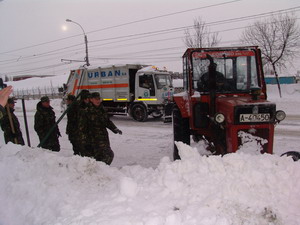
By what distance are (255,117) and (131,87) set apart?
955 cm

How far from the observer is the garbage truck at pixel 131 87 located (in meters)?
12.0

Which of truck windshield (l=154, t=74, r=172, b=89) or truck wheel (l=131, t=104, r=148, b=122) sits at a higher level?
truck windshield (l=154, t=74, r=172, b=89)

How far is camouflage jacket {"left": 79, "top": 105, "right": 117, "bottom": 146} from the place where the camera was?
161 inches

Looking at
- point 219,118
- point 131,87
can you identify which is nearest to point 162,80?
point 131,87

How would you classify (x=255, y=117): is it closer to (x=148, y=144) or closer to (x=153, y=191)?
(x=153, y=191)

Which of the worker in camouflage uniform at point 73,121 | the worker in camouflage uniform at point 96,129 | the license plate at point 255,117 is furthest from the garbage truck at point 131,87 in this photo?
the license plate at point 255,117

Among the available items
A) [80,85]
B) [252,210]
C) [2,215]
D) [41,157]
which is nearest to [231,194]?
[252,210]

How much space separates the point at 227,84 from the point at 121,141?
4.16 m

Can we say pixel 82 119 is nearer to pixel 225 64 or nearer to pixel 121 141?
pixel 225 64

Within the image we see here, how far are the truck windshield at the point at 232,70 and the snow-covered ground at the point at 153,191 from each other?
78.4 inches

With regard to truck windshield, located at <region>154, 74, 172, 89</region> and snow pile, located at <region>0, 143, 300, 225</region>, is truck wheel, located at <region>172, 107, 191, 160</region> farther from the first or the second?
truck windshield, located at <region>154, 74, 172, 89</region>

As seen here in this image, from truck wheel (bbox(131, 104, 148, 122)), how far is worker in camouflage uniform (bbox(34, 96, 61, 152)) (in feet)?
23.5

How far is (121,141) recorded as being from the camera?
7.76m

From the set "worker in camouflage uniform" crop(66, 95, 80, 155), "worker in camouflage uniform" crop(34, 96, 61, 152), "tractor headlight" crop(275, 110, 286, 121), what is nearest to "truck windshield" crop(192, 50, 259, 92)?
"tractor headlight" crop(275, 110, 286, 121)
